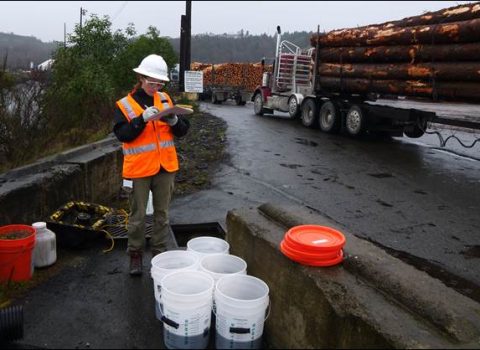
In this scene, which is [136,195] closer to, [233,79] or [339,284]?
[339,284]

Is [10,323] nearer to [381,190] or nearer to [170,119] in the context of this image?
[170,119]

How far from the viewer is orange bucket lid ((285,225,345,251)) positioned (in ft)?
9.84

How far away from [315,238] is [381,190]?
4831 millimetres

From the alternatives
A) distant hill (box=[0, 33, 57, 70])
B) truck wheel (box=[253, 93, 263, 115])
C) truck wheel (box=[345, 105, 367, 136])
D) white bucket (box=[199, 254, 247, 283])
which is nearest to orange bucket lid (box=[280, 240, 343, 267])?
white bucket (box=[199, 254, 247, 283])

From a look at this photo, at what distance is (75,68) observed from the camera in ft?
30.6

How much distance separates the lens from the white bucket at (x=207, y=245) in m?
3.86

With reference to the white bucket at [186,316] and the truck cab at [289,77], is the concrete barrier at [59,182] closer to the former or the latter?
the white bucket at [186,316]

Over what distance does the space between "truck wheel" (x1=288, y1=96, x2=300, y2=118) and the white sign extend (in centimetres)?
370

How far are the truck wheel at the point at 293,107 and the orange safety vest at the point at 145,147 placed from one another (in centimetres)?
1335

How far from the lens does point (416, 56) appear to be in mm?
10391

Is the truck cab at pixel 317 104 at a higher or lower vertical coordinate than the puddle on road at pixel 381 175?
higher

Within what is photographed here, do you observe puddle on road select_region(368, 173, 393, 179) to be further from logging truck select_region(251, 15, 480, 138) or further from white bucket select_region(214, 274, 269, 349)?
white bucket select_region(214, 274, 269, 349)

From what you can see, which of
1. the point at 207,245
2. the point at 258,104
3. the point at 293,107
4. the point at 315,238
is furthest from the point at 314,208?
the point at 258,104

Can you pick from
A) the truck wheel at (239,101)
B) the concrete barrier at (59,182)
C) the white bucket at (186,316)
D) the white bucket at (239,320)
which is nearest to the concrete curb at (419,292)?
the white bucket at (239,320)
